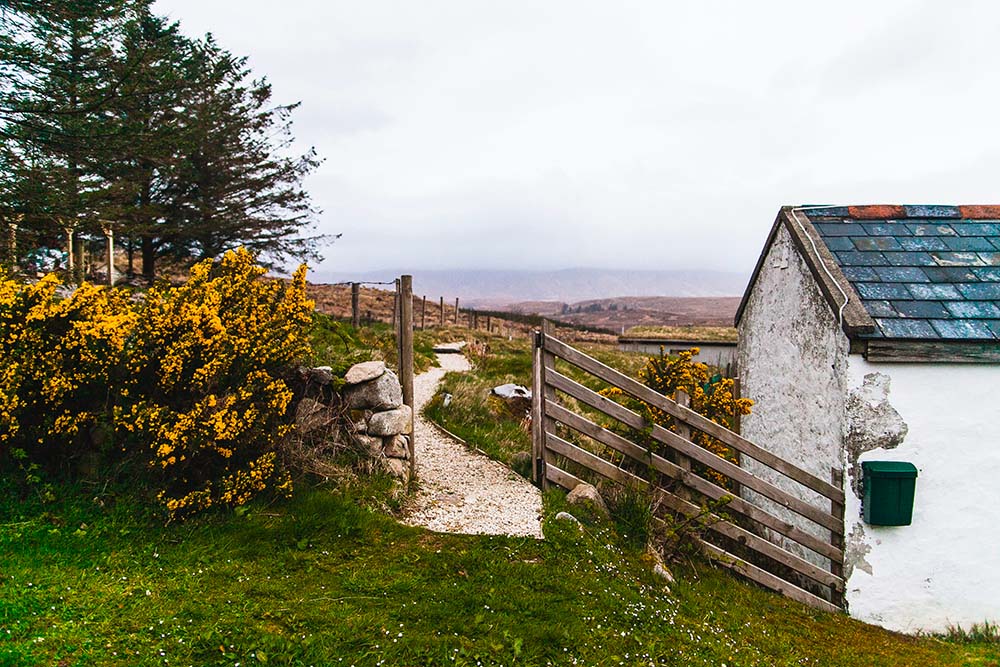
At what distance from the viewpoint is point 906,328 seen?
21.5 ft

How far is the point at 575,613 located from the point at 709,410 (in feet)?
17.3

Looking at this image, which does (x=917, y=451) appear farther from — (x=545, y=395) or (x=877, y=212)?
(x=545, y=395)

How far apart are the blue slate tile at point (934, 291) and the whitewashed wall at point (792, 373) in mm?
1069

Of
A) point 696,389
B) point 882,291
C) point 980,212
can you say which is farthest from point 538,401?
point 980,212

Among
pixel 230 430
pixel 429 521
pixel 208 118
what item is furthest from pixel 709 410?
pixel 208 118

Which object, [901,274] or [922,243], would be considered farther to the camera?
[922,243]

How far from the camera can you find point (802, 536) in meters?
6.68

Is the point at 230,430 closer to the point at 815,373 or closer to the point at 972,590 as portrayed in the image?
the point at 815,373

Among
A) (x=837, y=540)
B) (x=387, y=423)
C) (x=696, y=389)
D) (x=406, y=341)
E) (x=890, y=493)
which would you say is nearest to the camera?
(x=890, y=493)

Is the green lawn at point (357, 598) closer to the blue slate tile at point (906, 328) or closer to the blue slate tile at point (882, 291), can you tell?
the blue slate tile at point (906, 328)

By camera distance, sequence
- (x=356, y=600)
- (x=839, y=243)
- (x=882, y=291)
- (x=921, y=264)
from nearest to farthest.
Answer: (x=356, y=600) < (x=882, y=291) < (x=921, y=264) < (x=839, y=243)

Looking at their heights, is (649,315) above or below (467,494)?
above

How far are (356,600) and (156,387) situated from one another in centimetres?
298

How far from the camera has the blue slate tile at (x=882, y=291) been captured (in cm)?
696
